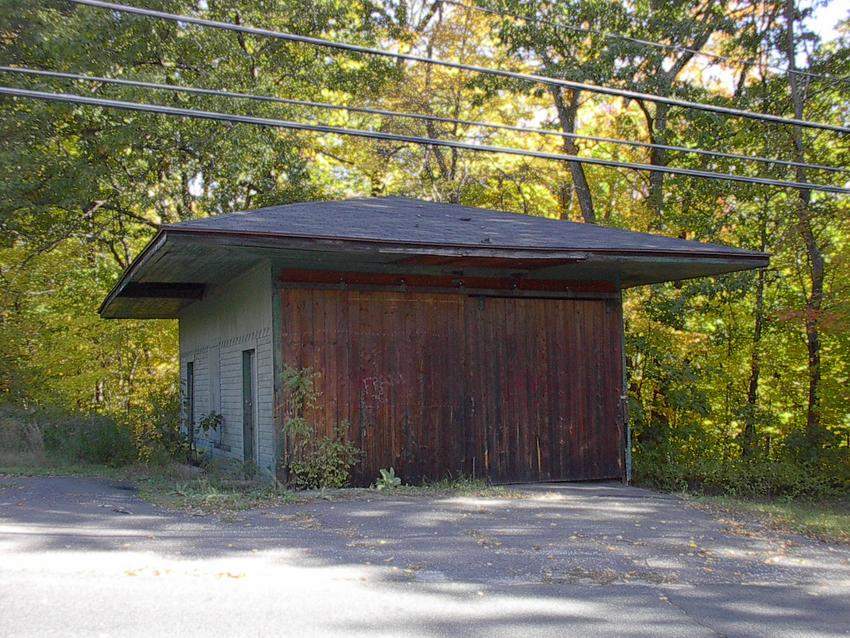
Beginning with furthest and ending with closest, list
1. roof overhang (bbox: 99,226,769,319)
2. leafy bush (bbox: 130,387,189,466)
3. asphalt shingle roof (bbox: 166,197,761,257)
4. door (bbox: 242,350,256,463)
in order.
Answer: leafy bush (bbox: 130,387,189,466), door (bbox: 242,350,256,463), asphalt shingle roof (bbox: 166,197,761,257), roof overhang (bbox: 99,226,769,319)

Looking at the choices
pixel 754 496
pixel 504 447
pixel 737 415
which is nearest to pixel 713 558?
pixel 504 447

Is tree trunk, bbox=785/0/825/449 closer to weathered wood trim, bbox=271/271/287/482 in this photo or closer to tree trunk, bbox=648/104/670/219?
tree trunk, bbox=648/104/670/219

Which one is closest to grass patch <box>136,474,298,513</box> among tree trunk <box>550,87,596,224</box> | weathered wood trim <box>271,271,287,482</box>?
weathered wood trim <box>271,271,287,482</box>

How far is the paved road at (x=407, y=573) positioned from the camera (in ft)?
18.1

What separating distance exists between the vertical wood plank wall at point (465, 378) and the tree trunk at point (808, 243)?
18.8 ft

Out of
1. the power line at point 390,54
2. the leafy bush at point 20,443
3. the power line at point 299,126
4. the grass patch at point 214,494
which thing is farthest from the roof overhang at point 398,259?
the leafy bush at point 20,443

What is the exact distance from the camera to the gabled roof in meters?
10.6

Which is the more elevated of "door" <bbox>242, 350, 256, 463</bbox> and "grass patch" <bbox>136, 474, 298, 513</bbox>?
"door" <bbox>242, 350, 256, 463</bbox>

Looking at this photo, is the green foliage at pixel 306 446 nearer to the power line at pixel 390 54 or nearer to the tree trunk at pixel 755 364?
the power line at pixel 390 54

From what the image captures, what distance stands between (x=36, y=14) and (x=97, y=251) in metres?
8.71

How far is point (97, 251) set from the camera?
2677 cm

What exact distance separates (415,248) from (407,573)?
511 cm

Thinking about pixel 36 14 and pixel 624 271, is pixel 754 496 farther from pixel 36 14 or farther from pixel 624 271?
pixel 36 14

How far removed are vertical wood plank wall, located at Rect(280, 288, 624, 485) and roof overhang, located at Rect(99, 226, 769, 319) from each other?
0.43m
